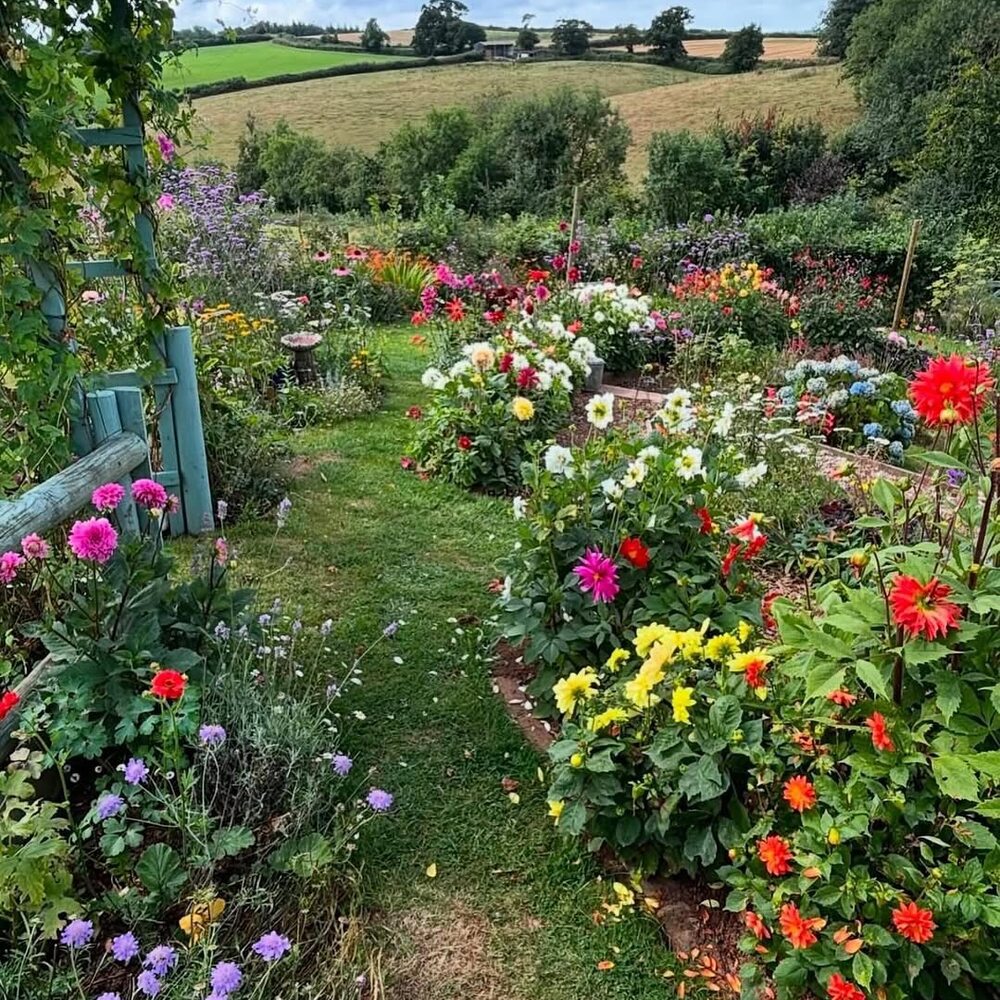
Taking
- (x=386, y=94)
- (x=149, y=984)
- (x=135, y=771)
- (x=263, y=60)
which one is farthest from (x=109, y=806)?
(x=263, y=60)

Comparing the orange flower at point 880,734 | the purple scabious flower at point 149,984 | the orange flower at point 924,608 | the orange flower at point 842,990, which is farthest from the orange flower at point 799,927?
the purple scabious flower at point 149,984

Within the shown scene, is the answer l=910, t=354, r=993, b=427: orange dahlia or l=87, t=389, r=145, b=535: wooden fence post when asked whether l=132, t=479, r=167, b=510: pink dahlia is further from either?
l=910, t=354, r=993, b=427: orange dahlia

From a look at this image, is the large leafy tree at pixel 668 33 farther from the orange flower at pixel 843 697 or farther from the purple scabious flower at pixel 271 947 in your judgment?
the purple scabious flower at pixel 271 947

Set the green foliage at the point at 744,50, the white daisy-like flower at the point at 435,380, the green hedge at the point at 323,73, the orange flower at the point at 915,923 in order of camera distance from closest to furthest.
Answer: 1. the orange flower at the point at 915,923
2. the white daisy-like flower at the point at 435,380
3. the green hedge at the point at 323,73
4. the green foliage at the point at 744,50

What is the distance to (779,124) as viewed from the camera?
53.6 ft

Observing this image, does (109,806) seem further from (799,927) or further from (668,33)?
(668,33)

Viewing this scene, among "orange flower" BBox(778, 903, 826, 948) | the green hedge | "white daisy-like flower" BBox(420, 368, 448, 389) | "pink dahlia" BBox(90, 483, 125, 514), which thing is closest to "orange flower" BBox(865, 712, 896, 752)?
"orange flower" BBox(778, 903, 826, 948)

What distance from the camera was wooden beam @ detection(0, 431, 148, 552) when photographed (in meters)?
1.97

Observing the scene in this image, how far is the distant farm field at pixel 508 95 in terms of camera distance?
21766mm

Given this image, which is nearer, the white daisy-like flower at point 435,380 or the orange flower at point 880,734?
the orange flower at point 880,734

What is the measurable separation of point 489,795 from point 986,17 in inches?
890

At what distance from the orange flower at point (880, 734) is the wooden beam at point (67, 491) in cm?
203

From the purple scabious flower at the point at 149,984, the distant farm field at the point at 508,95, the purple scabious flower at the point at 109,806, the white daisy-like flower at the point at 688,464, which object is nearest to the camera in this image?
the purple scabious flower at the point at 149,984

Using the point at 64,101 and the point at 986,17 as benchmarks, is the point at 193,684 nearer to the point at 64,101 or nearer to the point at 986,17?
the point at 64,101
